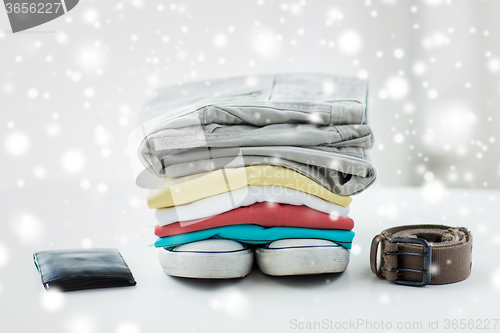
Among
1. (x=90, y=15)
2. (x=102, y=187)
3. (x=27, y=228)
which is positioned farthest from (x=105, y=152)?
(x=27, y=228)

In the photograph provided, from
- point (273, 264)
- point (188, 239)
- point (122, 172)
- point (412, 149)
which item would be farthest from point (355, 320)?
point (122, 172)

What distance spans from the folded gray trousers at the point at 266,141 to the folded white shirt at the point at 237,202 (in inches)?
1.4

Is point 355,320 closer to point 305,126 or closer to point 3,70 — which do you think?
point 305,126

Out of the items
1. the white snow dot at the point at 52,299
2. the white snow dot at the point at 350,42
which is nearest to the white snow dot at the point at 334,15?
the white snow dot at the point at 350,42

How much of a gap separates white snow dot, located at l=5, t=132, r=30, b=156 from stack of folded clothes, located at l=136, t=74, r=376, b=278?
0.94 meters

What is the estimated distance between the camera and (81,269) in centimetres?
72

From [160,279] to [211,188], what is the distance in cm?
17

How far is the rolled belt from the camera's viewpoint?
688 mm

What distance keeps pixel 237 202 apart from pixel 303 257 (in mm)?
133

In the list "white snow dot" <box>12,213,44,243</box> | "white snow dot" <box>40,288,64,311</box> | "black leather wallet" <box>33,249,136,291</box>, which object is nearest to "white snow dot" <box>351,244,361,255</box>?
"black leather wallet" <box>33,249,136,291</box>

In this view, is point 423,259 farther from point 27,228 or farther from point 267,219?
point 27,228

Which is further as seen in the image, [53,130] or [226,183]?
[53,130]

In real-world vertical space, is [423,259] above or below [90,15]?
below

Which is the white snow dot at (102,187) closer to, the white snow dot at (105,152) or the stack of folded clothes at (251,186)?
the white snow dot at (105,152)
